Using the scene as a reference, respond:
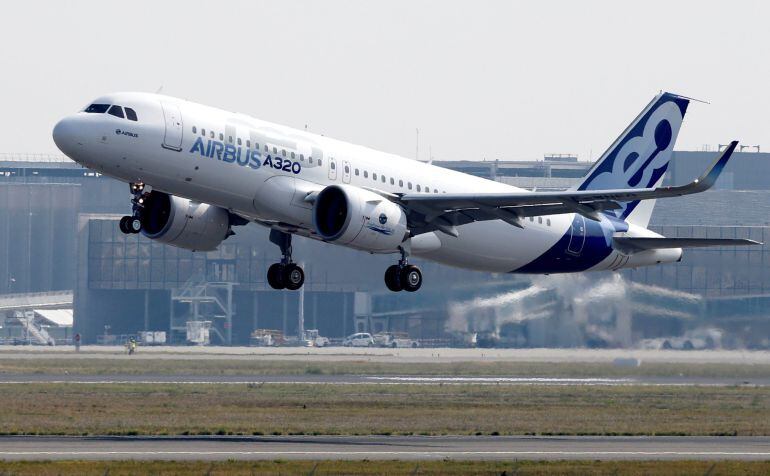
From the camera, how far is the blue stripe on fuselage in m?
56.6

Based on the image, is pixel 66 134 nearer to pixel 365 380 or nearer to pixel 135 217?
pixel 135 217

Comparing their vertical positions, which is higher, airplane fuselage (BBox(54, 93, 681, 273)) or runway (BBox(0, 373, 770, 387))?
airplane fuselage (BBox(54, 93, 681, 273))

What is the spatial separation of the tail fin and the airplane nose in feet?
76.4

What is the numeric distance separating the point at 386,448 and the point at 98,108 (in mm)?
16247

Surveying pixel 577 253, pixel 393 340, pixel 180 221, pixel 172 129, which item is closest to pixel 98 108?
pixel 172 129

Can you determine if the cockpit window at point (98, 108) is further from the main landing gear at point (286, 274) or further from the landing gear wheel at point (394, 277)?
the landing gear wheel at point (394, 277)

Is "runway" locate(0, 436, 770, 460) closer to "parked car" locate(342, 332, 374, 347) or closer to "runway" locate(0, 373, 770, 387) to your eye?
"runway" locate(0, 373, 770, 387)

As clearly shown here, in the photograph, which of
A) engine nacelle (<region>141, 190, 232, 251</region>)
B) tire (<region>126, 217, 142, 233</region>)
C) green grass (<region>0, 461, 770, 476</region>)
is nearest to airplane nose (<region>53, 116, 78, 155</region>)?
tire (<region>126, 217, 142, 233</region>)

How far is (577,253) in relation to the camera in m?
57.0

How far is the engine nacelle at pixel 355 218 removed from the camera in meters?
47.8

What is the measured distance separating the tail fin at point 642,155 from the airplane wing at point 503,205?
8.79 meters

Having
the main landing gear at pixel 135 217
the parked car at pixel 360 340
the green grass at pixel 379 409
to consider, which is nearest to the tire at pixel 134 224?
the main landing gear at pixel 135 217

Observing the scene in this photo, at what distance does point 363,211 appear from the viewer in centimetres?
4800

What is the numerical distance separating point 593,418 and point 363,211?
21288mm
